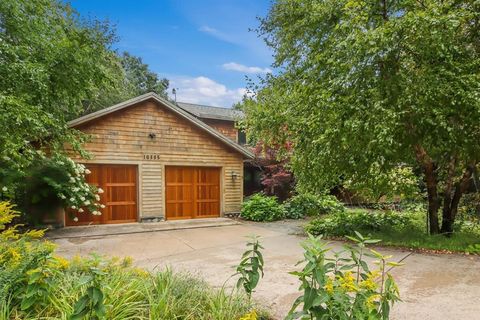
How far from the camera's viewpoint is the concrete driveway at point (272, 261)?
3.69 m

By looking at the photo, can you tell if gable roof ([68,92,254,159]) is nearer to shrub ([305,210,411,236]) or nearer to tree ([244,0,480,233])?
tree ([244,0,480,233])

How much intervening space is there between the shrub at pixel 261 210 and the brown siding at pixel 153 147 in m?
0.67

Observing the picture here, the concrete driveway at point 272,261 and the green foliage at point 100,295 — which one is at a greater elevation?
the green foliage at point 100,295

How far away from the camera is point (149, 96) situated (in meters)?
10.2

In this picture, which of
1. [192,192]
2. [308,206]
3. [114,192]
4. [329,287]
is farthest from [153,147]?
[329,287]

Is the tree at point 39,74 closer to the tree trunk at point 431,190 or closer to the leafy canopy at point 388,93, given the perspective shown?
the leafy canopy at point 388,93

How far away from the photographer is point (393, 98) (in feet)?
19.5

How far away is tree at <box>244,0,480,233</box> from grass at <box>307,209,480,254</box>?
1.42ft

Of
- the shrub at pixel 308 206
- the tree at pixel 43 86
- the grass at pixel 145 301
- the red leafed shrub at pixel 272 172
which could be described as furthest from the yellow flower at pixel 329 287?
the red leafed shrub at pixel 272 172

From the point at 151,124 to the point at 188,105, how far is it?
1221cm

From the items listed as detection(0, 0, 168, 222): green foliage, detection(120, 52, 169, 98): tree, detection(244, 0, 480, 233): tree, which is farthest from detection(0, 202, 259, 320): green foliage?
detection(120, 52, 169, 98): tree

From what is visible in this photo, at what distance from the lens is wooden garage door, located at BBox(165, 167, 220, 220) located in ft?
35.4

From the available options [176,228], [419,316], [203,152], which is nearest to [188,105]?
[203,152]

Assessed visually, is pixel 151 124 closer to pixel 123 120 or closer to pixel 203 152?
pixel 123 120
